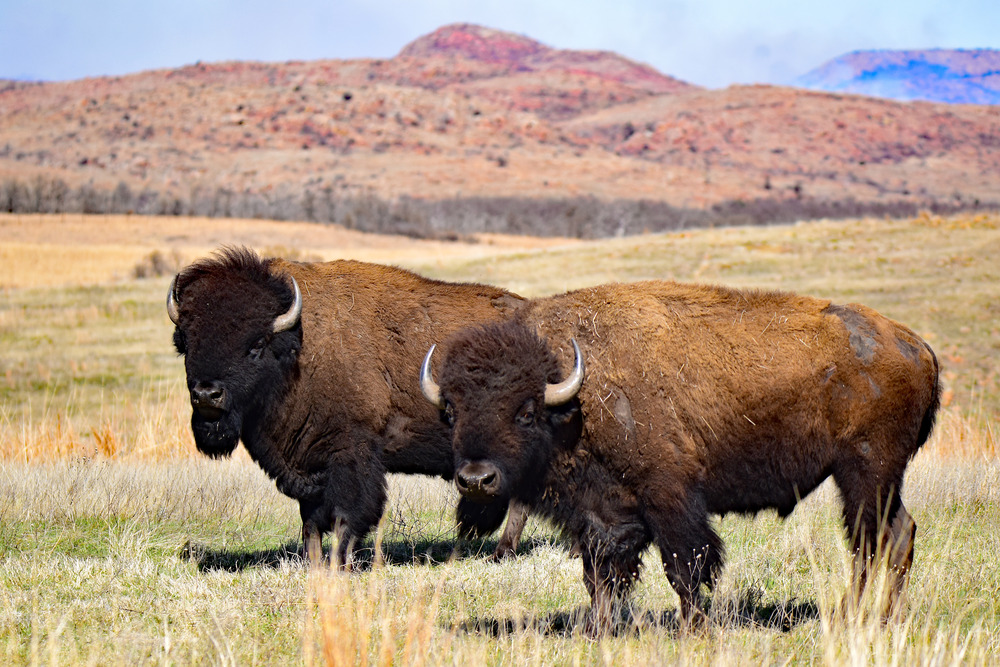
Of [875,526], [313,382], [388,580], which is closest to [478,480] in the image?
[388,580]

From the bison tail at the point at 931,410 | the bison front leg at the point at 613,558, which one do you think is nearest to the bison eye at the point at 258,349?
the bison front leg at the point at 613,558

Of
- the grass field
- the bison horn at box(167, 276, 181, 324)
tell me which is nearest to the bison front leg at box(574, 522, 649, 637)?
the grass field

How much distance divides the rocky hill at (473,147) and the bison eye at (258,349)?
7126 cm

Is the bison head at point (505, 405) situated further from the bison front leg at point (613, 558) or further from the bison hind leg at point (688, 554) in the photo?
the bison hind leg at point (688, 554)

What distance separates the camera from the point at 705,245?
36.8m

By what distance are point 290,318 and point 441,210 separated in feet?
290

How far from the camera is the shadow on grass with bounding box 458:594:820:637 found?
16.1 ft

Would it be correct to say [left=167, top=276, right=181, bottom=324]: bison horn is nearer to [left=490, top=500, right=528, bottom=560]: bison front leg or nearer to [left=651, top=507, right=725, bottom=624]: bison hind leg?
[left=490, top=500, right=528, bottom=560]: bison front leg

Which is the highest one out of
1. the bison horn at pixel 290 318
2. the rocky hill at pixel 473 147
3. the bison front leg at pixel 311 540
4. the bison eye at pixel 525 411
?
the rocky hill at pixel 473 147

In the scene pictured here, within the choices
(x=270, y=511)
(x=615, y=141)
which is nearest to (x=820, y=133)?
(x=615, y=141)

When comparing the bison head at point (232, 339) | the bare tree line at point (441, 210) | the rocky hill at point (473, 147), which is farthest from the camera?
the rocky hill at point (473, 147)

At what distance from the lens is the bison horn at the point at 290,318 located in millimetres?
6832

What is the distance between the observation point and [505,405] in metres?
5.07

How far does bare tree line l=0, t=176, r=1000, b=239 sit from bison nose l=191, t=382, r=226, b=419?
5977cm
